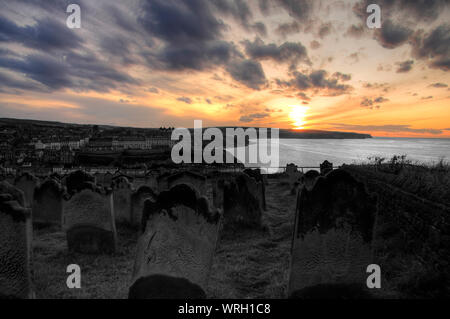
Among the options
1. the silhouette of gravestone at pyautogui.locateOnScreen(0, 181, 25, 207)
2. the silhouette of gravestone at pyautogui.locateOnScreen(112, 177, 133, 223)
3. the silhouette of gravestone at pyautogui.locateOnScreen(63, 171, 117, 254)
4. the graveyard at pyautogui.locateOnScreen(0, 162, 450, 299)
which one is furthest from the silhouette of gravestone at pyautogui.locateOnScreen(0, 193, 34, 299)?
the silhouette of gravestone at pyautogui.locateOnScreen(112, 177, 133, 223)

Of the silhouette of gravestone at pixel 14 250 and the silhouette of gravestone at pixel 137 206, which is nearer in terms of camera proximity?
the silhouette of gravestone at pixel 14 250

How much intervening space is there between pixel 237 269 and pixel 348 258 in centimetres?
A: 221

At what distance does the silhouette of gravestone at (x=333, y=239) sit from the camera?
12.3ft

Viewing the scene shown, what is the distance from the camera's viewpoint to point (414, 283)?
399 cm

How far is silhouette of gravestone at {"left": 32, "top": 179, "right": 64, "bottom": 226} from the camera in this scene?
25.7ft

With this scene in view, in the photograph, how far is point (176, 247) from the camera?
3.50 meters

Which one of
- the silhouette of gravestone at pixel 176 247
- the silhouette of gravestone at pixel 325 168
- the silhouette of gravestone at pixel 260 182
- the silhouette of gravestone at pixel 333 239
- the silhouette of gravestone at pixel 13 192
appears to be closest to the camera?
the silhouette of gravestone at pixel 176 247

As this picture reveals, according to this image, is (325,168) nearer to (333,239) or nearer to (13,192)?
(333,239)

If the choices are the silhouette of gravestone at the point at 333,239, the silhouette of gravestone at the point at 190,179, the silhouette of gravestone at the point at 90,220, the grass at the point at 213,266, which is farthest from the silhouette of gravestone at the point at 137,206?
the silhouette of gravestone at the point at 333,239

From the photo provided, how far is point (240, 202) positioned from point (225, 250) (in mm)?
1726

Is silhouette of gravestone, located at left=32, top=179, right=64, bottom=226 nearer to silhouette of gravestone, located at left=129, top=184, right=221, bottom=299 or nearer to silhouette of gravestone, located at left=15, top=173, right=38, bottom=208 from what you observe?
silhouette of gravestone, located at left=15, top=173, right=38, bottom=208

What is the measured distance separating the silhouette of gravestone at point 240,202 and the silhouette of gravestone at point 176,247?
382 centimetres

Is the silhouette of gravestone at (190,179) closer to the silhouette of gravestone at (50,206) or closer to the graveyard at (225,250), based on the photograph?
the graveyard at (225,250)

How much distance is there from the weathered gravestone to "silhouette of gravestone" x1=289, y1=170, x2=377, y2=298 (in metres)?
3.76
